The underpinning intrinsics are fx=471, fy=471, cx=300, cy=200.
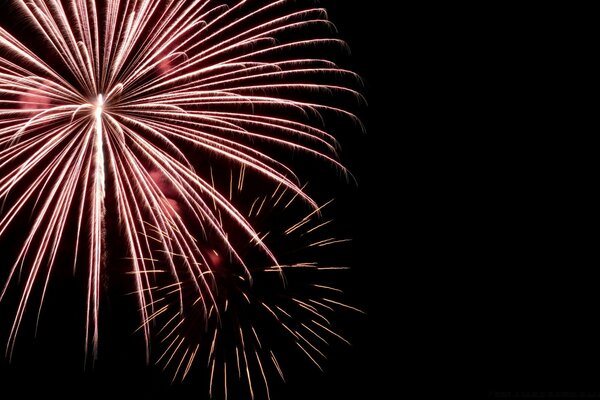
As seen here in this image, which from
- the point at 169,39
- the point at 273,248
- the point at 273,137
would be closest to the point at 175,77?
the point at 169,39

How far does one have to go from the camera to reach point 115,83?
5254 millimetres

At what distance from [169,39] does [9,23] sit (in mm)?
1813

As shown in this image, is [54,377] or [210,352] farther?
[54,377]

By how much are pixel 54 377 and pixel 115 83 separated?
6.56 meters

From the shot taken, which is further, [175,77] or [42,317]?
[42,317]

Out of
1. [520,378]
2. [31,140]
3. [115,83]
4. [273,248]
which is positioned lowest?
[520,378]

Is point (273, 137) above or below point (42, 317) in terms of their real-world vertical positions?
above

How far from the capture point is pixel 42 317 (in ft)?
27.2

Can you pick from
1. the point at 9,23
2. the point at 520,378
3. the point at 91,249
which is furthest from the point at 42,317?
the point at 520,378

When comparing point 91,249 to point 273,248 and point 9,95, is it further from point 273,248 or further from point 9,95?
point 273,248

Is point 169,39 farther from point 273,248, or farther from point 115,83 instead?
point 273,248

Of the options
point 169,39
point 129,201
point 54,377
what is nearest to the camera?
point 129,201

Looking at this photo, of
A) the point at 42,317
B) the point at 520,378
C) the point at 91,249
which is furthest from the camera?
the point at 520,378

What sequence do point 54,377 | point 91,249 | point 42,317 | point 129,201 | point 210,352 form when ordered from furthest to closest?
point 54,377 < point 42,317 < point 210,352 < point 129,201 < point 91,249
